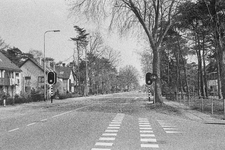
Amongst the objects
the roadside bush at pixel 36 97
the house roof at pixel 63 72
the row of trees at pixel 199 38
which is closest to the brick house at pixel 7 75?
the roadside bush at pixel 36 97

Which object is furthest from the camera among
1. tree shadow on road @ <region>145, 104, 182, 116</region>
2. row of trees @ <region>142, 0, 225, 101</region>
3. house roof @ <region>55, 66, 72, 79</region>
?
house roof @ <region>55, 66, 72, 79</region>

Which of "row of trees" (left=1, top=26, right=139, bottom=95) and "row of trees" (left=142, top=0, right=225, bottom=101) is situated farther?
"row of trees" (left=1, top=26, right=139, bottom=95)

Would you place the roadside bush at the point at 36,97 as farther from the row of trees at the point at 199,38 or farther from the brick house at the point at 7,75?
the row of trees at the point at 199,38

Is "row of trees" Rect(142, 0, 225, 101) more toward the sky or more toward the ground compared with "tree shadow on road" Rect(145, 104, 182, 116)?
more toward the sky

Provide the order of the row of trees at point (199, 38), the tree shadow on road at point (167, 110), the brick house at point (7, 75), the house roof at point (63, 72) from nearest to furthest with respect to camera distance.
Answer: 1. the tree shadow on road at point (167, 110)
2. the row of trees at point (199, 38)
3. the brick house at point (7, 75)
4. the house roof at point (63, 72)

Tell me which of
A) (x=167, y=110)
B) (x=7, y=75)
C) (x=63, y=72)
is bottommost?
(x=167, y=110)

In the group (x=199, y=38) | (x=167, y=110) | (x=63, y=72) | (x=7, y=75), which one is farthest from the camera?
(x=63, y=72)

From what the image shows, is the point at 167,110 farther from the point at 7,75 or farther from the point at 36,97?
the point at 7,75

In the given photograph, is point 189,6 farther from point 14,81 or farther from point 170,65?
point 14,81

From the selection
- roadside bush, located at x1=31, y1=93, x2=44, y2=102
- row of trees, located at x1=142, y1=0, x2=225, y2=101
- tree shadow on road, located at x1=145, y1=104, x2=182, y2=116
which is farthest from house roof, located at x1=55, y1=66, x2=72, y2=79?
tree shadow on road, located at x1=145, y1=104, x2=182, y2=116

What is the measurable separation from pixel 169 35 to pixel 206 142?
103 feet

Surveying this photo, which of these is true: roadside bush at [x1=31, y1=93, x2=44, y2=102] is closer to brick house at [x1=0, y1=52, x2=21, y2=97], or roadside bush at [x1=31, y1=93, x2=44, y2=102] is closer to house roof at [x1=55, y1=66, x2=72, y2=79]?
brick house at [x1=0, y1=52, x2=21, y2=97]

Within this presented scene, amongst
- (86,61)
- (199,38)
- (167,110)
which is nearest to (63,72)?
(86,61)

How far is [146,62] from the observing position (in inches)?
2443
